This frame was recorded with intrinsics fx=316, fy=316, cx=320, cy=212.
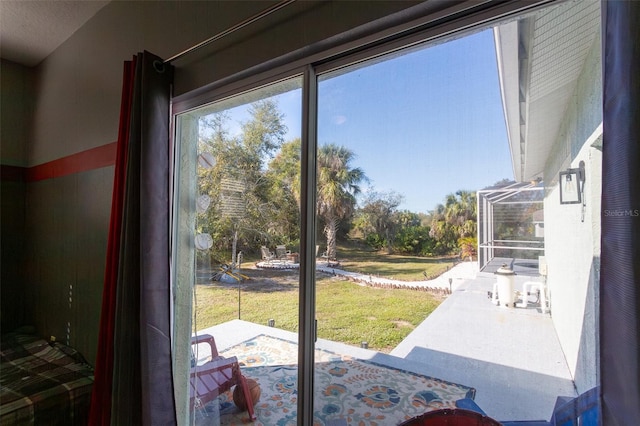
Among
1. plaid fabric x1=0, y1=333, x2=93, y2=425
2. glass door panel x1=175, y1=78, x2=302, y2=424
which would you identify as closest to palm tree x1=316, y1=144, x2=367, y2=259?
glass door panel x1=175, y1=78, x2=302, y2=424

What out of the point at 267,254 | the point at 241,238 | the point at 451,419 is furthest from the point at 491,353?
the point at 241,238

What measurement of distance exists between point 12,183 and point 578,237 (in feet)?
12.8

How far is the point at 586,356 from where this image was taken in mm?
746

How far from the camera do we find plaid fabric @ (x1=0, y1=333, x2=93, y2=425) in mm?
1696

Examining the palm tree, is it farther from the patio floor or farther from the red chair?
the red chair

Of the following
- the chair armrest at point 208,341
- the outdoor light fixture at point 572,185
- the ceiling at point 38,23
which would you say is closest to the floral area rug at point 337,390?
the chair armrest at point 208,341

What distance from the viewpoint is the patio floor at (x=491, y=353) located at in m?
0.79

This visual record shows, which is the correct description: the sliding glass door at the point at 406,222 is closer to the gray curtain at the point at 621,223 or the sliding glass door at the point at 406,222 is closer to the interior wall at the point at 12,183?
the gray curtain at the point at 621,223

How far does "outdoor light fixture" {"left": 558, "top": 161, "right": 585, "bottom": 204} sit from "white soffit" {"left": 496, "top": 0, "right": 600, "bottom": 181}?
54mm

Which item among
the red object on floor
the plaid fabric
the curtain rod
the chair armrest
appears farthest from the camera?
the plaid fabric

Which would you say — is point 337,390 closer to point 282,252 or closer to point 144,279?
point 282,252

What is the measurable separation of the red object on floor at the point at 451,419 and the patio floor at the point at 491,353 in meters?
0.03

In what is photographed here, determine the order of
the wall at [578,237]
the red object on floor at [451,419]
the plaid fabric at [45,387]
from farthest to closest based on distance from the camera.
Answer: the plaid fabric at [45,387] → the red object on floor at [451,419] → the wall at [578,237]

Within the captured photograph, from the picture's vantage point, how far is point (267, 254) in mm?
1295
